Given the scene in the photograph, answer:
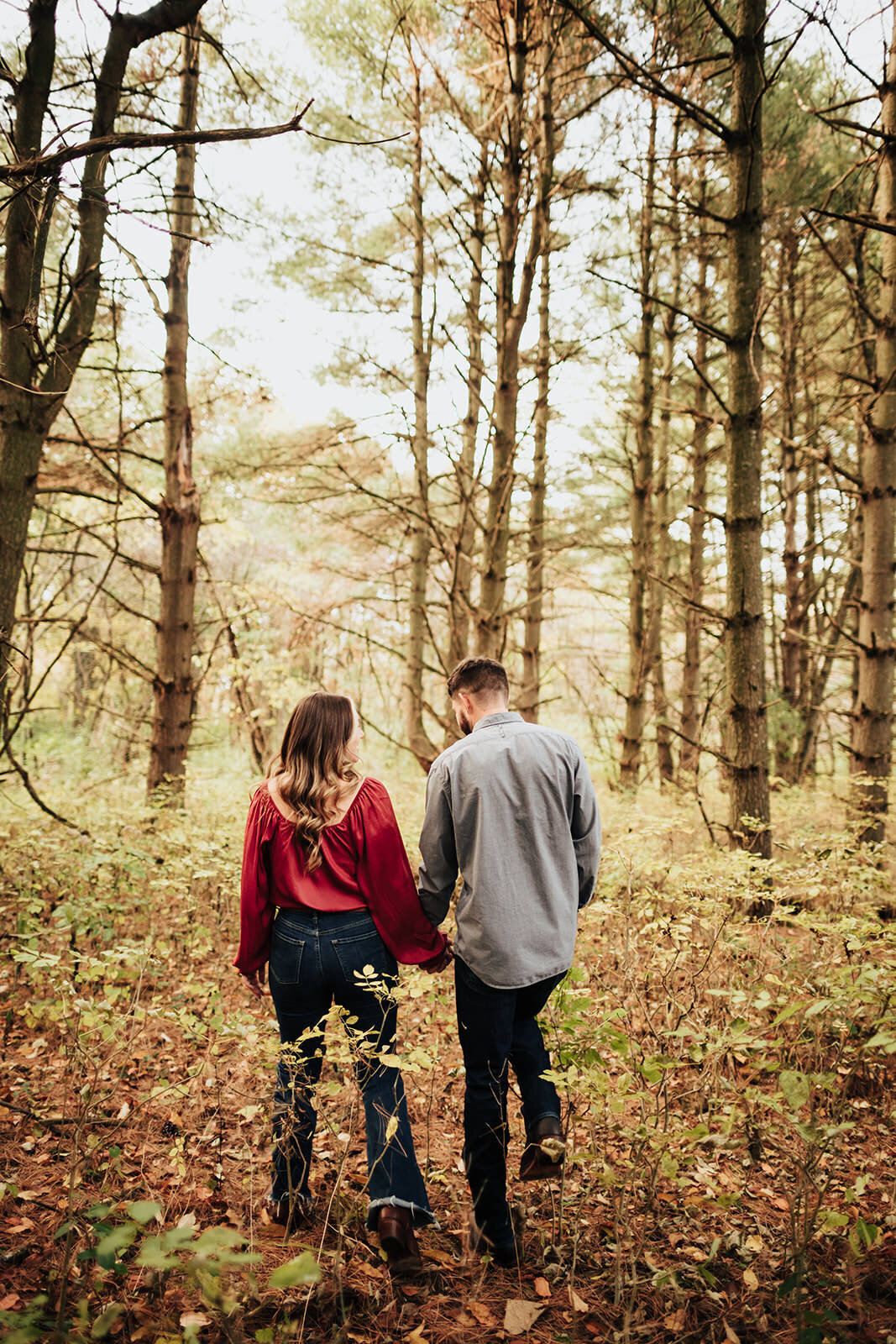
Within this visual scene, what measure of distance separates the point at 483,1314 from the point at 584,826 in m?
1.54

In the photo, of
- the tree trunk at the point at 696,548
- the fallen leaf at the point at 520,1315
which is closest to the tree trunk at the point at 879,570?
the tree trunk at the point at 696,548

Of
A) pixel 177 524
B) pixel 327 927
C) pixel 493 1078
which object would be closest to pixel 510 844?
pixel 327 927

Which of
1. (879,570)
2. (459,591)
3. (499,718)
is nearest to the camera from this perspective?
(499,718)

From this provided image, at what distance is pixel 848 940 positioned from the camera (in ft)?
10.6

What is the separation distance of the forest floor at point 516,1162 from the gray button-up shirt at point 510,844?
0.77 ft

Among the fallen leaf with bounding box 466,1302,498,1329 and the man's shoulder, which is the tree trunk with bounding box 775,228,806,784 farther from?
the fallen leaf with bounding box 466,1302,498,1329

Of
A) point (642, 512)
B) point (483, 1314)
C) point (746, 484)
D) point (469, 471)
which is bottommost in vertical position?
point (483, 1314)

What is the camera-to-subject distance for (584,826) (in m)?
2.72

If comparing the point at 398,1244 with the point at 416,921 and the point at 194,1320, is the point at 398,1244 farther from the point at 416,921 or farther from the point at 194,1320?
the point at 416,921

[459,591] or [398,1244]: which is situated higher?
[459,591]

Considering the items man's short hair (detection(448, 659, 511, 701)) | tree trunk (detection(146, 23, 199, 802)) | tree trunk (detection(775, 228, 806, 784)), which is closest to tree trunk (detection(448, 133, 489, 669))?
man's short hair (detection(448, 659, 511, 701))

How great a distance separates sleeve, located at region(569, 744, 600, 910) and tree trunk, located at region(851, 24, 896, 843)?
4.08 metres

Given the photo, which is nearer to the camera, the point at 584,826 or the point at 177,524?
the point at 584,826

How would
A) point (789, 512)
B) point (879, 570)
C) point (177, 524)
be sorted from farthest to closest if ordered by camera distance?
1. point (789, 512)
2. point (177, 524)
3. point (879, 570)
